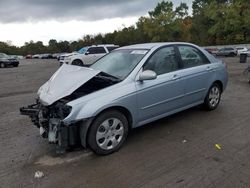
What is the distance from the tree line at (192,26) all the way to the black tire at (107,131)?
5108cm

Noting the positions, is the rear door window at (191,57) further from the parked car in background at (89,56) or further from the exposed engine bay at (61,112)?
the parked car in background at (89,56)

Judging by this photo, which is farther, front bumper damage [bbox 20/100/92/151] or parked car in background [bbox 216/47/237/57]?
parked car in background [bbox 216/47/237/57]

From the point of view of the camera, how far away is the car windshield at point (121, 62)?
4934 millimetres

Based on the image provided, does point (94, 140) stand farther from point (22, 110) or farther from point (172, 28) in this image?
point (172, 28)

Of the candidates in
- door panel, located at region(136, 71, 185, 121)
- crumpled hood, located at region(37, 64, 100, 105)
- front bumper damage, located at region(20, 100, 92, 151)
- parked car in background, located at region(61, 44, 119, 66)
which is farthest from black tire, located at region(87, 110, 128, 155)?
parked car in background, located at region(61, 44, 119, 66)

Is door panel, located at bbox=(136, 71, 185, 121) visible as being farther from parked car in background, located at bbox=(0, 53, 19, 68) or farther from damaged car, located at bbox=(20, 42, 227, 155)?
parked car in background, located at bbox=(0, 53, 19, 68)

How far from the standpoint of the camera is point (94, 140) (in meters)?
4.16

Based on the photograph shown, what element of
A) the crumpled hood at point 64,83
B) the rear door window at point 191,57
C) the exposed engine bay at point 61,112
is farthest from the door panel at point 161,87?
the crumpled hood at point 64,83

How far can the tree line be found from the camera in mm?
52062

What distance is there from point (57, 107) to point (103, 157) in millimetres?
998

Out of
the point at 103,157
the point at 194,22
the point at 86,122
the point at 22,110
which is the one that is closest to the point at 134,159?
the point at 103,157

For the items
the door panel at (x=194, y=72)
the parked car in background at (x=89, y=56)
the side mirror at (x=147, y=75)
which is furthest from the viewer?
the parked car in background at (x=89, y=56)

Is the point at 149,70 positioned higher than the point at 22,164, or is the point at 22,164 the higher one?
the point at 149,70

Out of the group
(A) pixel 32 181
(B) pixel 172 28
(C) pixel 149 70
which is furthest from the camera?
(B) pixel 172 28
